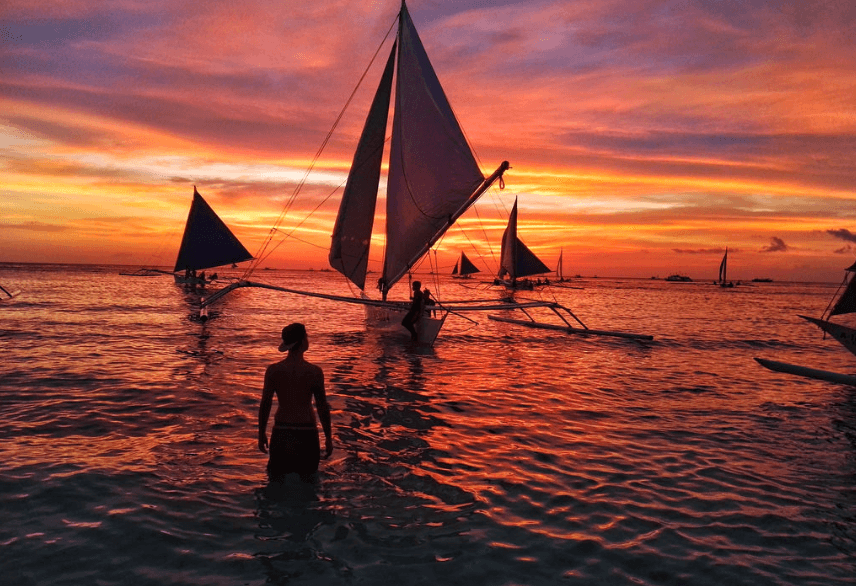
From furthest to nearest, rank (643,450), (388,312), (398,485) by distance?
(388,312) < (643,450) < (398,485)

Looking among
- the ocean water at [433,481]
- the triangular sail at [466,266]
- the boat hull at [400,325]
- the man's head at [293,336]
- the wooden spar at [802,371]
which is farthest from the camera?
the triangular sail at [466,266]

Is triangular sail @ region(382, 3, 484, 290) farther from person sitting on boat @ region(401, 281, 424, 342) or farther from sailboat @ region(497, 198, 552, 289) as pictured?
sailboat @ region(497, 198, 552, 289)

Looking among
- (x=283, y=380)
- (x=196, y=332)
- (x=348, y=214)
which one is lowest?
(x=196, y=332)

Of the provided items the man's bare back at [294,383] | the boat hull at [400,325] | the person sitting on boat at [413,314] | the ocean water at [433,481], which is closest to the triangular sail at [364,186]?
the boat hull at [400,325]

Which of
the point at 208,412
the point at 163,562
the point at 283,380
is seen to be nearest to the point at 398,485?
the point at 283,380

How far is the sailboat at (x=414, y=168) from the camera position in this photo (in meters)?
21.2

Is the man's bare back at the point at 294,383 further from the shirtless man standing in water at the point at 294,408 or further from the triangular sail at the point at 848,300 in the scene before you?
the triangular sail at the point at 848,300

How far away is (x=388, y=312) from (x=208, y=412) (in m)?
12.2

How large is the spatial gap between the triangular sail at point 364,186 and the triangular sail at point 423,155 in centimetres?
127

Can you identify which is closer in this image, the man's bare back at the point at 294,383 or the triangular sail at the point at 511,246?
the man's bare back at the point at 294,383

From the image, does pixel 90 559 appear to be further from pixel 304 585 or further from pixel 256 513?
pixel 304 585

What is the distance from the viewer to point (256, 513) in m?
6.58

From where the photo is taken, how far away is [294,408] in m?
6.80

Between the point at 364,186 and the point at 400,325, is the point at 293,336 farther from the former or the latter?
the point at 364,186
